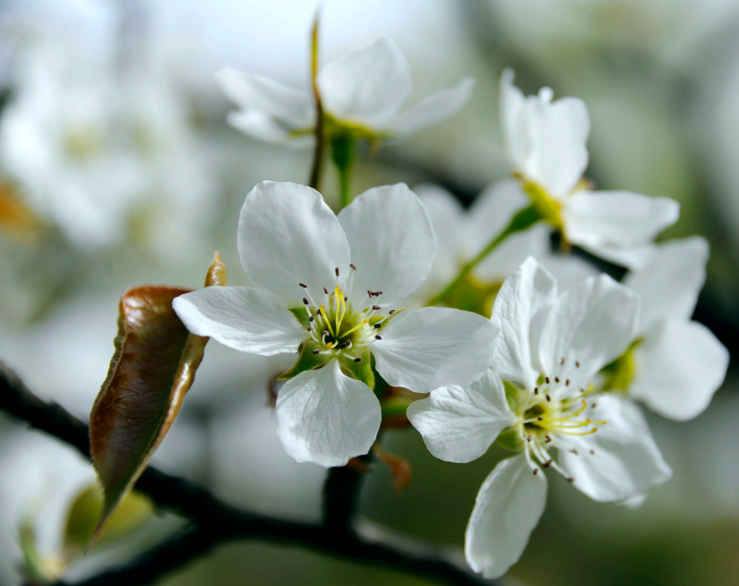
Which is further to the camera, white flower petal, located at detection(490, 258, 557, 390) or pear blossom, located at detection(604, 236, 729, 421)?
pear blossom, located at detection(604, 236, 729, 421)

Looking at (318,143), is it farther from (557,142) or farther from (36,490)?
(36,490)

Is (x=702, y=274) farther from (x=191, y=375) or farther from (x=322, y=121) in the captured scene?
(x=191, y=375)

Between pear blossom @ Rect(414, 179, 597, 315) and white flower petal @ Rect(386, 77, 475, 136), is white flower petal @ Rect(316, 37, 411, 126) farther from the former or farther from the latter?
pear blossom @ Rect(414, 179, 597, 315)

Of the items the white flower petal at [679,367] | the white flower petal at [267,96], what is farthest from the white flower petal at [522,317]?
the white flower petal at [267,96]

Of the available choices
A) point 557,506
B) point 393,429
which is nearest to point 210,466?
point 393,429

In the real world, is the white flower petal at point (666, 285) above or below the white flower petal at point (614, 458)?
above

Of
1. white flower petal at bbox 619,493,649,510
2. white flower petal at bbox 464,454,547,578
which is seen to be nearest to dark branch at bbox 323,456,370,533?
white flower petal at bbox 464,454,547,578

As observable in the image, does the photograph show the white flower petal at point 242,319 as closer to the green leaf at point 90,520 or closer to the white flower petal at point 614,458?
the white flower petal at point 614,458
